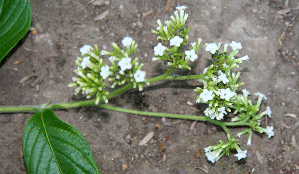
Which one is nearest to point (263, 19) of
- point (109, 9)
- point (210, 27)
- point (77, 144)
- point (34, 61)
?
point (210, 27)

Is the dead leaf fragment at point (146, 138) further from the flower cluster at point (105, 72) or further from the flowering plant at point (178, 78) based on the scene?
the flower cluster at point (105, 72)

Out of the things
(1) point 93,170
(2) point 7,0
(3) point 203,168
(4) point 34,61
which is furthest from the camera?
(4) point 34,61

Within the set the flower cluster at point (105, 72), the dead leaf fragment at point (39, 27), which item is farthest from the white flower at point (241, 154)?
the dead leaf fragment at point (39, 27)

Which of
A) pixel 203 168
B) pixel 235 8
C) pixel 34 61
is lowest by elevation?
pixel 203 168

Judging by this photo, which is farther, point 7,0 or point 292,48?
point 292,48

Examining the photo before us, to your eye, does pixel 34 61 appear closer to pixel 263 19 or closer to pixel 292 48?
pixel 263 19

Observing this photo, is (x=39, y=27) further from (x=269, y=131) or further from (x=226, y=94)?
(x=269, y=131)
